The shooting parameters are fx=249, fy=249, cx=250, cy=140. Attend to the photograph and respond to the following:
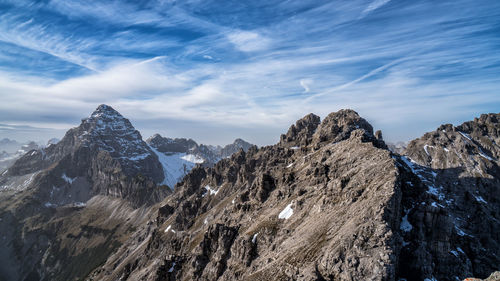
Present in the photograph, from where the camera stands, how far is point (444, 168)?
616ft

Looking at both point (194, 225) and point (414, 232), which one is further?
point (194, 225)

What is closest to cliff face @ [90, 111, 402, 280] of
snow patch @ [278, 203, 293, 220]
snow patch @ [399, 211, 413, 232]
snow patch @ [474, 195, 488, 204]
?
snow patch @ [278, 203, 293, 220]

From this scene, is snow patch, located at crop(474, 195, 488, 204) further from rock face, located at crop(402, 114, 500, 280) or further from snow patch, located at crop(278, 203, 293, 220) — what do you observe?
snow patch, located at crop(278, 203, 293, 220)

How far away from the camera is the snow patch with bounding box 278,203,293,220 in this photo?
7150 centimetres

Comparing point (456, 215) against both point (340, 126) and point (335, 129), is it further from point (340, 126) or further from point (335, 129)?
point (335, 129)

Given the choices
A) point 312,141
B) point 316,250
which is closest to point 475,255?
point 316,250

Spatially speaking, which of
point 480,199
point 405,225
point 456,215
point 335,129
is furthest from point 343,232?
point 480,199

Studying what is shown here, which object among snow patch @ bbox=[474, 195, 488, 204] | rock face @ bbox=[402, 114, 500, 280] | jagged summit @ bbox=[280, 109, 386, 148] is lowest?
snow patch @ bbox=[474, 195, 488, 204]

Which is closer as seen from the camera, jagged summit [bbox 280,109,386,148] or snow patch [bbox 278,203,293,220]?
snow patch [bbox 278,203,293,220]

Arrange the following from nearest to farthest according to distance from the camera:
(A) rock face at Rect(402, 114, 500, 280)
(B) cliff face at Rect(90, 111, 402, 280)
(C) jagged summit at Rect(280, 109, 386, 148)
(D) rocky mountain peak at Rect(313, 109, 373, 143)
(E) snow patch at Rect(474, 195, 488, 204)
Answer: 1. (B) cliff face at Rect(90, 111, 402, 280)
2. (A) rock face at Rect(402, 114, 500, 280)
3. (C) jagged summit at Rect(280, 109, 386, 148)
4. (D) rocky mountain peak at Rect(313, 109, 373, 143)
5. (E) snow patch at Rect(474, 195, 488, 204)

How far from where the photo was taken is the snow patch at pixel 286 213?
→ 235ft

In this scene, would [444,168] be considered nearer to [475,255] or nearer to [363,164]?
[475,255]

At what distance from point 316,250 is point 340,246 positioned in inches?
273

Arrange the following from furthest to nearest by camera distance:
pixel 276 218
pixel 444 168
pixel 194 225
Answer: pixel 444 168 < pixel 194 225 < pixel 276 218
